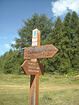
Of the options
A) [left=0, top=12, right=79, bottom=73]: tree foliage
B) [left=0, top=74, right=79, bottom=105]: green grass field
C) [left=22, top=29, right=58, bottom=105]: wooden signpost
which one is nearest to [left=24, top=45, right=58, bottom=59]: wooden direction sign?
[left=22, top=29, right=58, bottom=105]: wooden signpost

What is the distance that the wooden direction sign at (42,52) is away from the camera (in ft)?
10.4

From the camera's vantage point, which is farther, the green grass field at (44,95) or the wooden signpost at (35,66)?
the green grass field at (44,95)

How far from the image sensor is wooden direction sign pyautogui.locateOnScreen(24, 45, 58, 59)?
124 inches

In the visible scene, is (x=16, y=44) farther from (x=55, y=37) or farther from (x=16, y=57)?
(x=55, y=37)

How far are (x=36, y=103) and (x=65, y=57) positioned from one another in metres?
25.0

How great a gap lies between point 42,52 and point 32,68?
0.47 m

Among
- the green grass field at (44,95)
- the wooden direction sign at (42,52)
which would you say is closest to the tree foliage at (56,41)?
the green grass field at (44,95)

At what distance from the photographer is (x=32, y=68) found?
10.5 ft

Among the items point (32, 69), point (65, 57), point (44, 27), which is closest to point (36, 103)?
point (32, 69)

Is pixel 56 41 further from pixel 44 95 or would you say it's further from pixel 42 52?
pixel 42 52

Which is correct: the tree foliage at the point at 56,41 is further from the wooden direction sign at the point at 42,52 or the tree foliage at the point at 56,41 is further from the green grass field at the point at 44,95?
the wooden direction sign at the point at 42,52

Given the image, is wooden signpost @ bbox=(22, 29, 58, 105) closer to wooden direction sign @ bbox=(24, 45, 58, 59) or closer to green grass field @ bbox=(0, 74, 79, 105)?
wooden direction sign @ bbox=(24, 45, 58, 59)

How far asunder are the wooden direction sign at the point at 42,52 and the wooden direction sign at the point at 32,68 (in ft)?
0.72

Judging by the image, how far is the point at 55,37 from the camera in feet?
95.0
